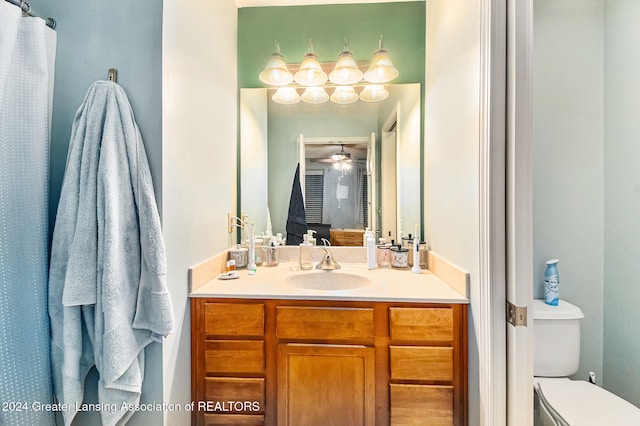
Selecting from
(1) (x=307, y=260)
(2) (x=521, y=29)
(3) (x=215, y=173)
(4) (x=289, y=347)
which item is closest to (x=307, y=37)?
(3) (x=215, y=173)

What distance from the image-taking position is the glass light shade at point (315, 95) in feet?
5.75

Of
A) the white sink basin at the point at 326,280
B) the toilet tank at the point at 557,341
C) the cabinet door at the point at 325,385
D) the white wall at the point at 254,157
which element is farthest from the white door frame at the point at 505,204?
the white wall at the point at 254,157

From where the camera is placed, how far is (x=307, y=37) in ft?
5.79

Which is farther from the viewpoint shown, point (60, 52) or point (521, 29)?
point (60, 52)

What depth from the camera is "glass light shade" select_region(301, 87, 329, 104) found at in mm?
1753

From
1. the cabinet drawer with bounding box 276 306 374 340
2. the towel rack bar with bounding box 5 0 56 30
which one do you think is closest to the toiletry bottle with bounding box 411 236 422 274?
the cabinet drawer with bounding box 276 306 374 340

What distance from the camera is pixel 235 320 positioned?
1158 mm

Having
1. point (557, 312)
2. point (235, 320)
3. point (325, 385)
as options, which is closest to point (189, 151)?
point (235, 320)

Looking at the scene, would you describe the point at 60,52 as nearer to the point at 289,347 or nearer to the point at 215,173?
the point at 215,173

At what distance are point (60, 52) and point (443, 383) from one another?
2.03m

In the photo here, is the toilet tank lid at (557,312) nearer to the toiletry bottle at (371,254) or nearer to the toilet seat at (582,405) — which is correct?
the toilet seat at (582,405)

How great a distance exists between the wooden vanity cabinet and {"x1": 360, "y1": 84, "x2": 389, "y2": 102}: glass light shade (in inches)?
51.7

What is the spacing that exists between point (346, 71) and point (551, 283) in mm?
1703

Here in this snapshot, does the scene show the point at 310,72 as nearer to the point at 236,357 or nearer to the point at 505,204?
the point at 505,204
